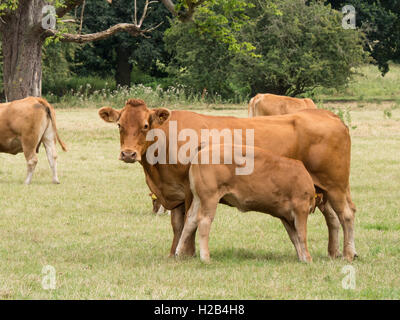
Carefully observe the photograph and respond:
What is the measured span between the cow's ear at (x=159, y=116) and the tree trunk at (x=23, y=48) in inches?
509

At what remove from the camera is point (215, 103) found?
38.4 meters

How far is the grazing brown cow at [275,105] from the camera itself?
53.0ft

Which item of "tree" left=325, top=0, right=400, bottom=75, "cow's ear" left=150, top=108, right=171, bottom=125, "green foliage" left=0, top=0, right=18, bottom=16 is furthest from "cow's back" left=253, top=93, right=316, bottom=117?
"tree" left=325, top=0, right=400, bottom=75

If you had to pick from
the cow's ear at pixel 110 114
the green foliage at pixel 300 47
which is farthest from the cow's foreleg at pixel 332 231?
the green foliage at pixel 300 47

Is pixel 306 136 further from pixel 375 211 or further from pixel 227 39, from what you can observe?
pixel 227 39

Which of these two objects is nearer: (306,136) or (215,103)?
(306,136)

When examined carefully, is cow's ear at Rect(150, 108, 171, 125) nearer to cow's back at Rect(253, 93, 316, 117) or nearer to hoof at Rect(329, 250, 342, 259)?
hoof at Rect(329, 250, 342, 259)

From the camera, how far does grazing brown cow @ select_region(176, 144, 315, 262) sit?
7.37 m

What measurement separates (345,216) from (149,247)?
2.17m

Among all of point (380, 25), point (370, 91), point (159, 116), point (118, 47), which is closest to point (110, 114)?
point (159, 116)

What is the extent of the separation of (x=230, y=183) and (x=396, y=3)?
44.3 meters
